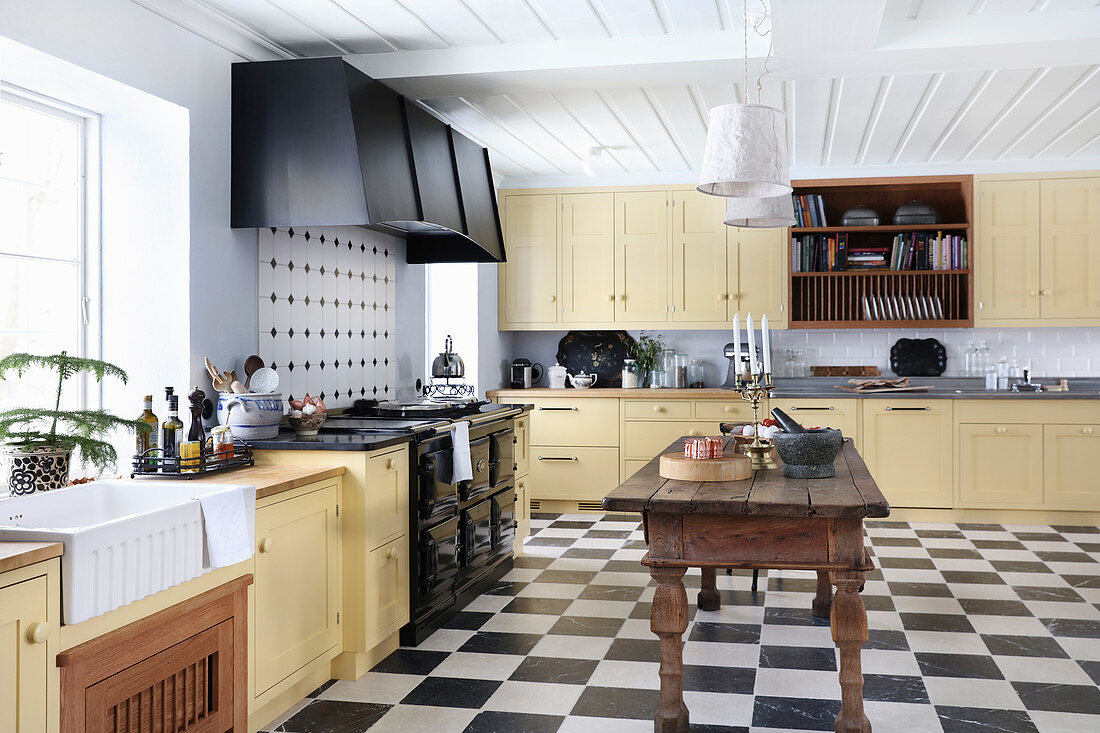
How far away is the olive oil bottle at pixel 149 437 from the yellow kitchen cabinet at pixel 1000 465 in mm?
5212

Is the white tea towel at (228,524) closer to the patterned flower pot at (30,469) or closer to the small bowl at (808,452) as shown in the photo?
the patterned flower pot at (30,469)

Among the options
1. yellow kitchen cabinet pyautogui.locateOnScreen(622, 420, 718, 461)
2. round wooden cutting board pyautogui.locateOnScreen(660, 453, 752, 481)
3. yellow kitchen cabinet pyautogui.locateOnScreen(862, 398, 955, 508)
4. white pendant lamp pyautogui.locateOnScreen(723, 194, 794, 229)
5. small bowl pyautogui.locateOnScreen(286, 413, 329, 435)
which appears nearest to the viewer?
round wooden cutting board pyautogui.locateOnScreen(660, 453, 752, 481)

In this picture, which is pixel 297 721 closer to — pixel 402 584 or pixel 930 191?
pixel 402 584

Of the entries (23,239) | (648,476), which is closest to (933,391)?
(648,476)

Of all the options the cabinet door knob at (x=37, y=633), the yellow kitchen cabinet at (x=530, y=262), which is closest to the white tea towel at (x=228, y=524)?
the cabinet door knob at (x=37, y=633)

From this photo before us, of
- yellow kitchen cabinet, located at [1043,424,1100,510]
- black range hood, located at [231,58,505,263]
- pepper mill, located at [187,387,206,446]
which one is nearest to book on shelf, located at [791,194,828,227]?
yellow kitchen cabinet, located at [1043,424,1100,510]

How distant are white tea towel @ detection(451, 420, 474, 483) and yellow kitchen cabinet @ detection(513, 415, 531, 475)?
1.26m

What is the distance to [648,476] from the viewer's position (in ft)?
10.5

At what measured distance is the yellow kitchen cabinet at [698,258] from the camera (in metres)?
6.92

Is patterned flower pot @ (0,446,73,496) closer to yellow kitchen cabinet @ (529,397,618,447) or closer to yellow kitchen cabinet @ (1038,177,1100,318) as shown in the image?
yellow kitchen cabinet @ (529,397,618,447)

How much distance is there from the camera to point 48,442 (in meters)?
2.72

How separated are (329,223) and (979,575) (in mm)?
3757

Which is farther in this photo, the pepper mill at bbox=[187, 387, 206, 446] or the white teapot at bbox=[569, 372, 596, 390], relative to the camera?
the white teapot at bbox=[569, 372, 596, 390]

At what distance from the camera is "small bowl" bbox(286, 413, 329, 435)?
12.2ft
